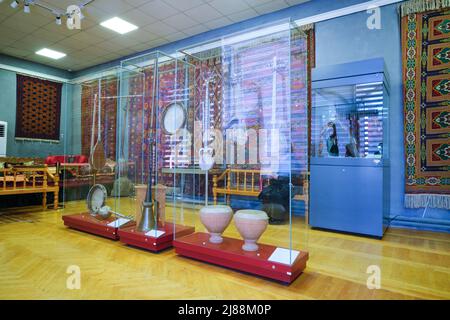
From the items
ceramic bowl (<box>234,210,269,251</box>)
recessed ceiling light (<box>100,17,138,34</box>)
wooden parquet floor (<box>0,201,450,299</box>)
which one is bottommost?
wooden parquet floor (<box>0,201,450,299</box>)

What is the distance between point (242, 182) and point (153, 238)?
36.3 inches

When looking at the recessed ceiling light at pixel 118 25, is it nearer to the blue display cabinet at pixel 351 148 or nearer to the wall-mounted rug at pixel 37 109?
the wall-mounted rug at pixel 37 109

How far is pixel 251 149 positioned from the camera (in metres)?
2.50

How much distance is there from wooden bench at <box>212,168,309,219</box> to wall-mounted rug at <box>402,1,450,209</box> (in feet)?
5.34

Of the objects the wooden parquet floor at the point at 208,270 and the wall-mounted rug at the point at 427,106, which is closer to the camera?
the wooden parquet floor at the point at 208,270

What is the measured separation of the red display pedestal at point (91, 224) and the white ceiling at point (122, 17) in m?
3.16

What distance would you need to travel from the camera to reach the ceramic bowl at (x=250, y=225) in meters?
2.01

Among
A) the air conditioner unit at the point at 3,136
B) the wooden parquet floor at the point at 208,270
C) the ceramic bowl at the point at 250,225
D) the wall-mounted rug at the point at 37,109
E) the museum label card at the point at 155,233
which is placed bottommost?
the wooden parquet floor at the point at 208,270

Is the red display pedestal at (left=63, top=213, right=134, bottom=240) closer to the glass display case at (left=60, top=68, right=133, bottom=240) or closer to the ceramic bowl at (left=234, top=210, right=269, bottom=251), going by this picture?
the glass display case at (left=60, top=68, right=133, bottom=240)

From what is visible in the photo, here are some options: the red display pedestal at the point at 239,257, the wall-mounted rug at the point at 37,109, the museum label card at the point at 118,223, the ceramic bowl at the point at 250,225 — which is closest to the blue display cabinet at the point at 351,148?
the red display pedestal at the point at 239,257

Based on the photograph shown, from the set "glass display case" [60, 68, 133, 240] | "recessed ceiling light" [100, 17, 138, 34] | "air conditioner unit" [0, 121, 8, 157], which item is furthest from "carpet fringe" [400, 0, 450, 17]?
"air conditioner unit" [0, 121, 8, 157]

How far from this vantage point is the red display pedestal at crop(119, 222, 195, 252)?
2.43 meters

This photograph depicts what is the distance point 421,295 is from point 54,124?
8011 millimetres
